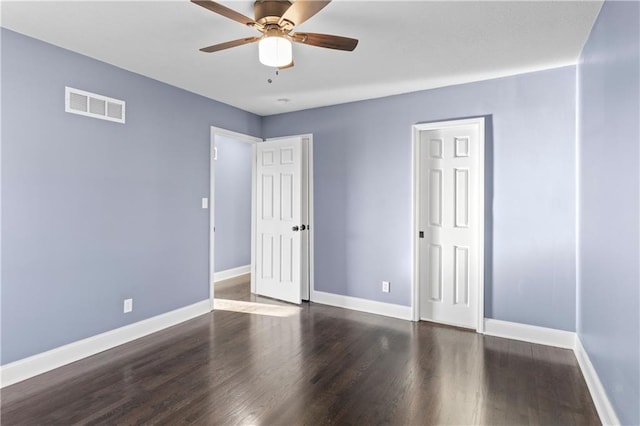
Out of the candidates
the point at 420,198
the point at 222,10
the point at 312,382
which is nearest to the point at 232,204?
the point at 420,198

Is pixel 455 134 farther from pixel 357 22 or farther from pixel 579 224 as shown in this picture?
pixel 357 22

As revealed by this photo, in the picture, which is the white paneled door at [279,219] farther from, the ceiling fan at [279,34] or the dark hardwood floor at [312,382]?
the ceiling fan at [279,34]

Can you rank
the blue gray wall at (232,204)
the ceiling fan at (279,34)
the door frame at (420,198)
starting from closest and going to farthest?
the ceiling fan at (279,34) < the door frame at (420,198) < the blue gray wall at (232,204)


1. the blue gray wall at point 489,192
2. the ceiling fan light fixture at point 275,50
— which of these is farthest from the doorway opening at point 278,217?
the ceiling fan light fixture at point 275,50

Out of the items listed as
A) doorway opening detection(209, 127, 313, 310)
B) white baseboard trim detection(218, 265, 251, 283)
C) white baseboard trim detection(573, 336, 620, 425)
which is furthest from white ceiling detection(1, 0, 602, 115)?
white baseboard trim detection(218, 265, 251, 283)

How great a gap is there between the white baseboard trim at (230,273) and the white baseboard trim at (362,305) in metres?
1.93

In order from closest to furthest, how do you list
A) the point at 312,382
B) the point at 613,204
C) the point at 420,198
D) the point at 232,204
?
the point at 613,204 → the point at 312,382 → the point at 420,198 → the point at 232,204

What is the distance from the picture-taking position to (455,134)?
12.6 ft

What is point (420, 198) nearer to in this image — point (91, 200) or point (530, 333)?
point (530, 333)

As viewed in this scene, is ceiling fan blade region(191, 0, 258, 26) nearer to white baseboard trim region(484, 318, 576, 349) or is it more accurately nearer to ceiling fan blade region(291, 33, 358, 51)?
ceiling fan blade region(291, 33, 358, 51)

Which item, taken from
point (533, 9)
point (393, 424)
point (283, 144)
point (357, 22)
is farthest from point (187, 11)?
point (393, 424)

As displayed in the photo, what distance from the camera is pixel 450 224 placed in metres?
3.89

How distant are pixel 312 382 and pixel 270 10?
8.10 feet

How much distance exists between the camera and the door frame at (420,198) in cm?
361
